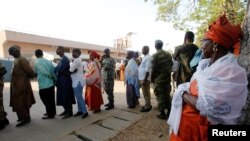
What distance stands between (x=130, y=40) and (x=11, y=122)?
49.4 metres

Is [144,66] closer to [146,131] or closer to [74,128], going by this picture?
[146,131]

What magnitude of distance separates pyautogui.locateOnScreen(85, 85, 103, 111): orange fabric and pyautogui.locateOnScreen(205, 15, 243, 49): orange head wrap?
5066 millimetres

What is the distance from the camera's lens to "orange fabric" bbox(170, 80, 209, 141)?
6.15 feet

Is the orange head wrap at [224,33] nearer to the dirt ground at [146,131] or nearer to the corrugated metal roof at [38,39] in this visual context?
the dirt ground at [146,131]

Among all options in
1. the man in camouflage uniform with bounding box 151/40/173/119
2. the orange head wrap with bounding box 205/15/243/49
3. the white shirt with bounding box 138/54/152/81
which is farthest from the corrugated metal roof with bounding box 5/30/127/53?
the orange head wrap with bounding box 205/15/243/49

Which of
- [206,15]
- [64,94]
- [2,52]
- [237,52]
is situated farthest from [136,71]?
[2,52]

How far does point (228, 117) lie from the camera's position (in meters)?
1.71

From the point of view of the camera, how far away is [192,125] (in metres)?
1.94

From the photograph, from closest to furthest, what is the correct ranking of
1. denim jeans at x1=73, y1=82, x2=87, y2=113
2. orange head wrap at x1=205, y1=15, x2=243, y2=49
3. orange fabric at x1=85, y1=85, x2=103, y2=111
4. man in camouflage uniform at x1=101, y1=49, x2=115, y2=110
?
orange head wrap at x1=205, y1=15, x2=243, y2=49 → denim jeans at x1=73, y1=82, x2=87, y2=113 → orange fabric at x1=85, y1=85, x2=103, y2=111 → man in camouflage uniform at x1=101, y1=49, x2=115, y2=110

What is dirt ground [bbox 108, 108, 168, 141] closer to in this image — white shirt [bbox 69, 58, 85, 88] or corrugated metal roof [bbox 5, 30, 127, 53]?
white shirt [bbox 69, 58, 85, 88]

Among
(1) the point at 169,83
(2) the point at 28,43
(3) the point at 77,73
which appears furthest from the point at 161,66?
(2) the point at 28,43

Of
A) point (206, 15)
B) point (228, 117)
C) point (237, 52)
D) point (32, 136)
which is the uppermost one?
point (206, 15)

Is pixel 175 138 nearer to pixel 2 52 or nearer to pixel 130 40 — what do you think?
pixel 2 52

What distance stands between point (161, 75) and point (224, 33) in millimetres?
3759
